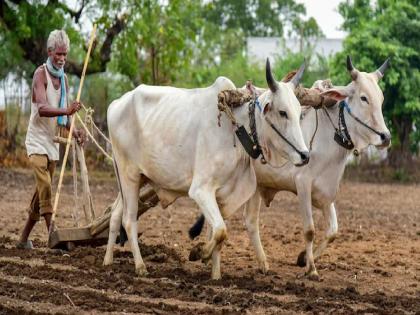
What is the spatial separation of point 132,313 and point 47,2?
1358 cm

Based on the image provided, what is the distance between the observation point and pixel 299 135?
7965 millimetres

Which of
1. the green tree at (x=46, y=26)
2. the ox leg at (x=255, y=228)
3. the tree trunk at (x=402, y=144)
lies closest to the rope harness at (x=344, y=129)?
the ox leg at (x=255, y=228)

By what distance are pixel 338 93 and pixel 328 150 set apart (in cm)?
51

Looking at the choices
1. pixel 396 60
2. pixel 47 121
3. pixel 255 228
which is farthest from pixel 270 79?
pixel 396 60

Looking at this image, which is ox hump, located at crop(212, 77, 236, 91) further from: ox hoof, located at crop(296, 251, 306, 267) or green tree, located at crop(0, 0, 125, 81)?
green tree, located at crop(0, 0, 125, 81)

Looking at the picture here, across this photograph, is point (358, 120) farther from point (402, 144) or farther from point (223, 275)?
point (402, 144)

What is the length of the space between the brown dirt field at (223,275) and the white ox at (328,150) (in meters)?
0.42

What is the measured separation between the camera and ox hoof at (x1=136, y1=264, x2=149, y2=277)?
8.45 m

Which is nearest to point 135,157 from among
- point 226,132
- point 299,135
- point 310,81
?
point 226,132

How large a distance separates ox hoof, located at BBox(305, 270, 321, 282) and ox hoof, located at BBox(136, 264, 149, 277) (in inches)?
54.8

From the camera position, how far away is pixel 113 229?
9.04 meters

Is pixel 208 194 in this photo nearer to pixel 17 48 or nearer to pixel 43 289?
pixel 43 289

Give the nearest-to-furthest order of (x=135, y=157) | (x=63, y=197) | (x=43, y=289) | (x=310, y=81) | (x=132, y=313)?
(x=132, y=313)
(x=43, y=289)
(x=135, y=157)
(x=63, y=197)
(x=310, y=81)

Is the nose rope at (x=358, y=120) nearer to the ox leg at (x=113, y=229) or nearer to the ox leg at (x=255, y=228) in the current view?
the ox leg at (x=255, y=228)
